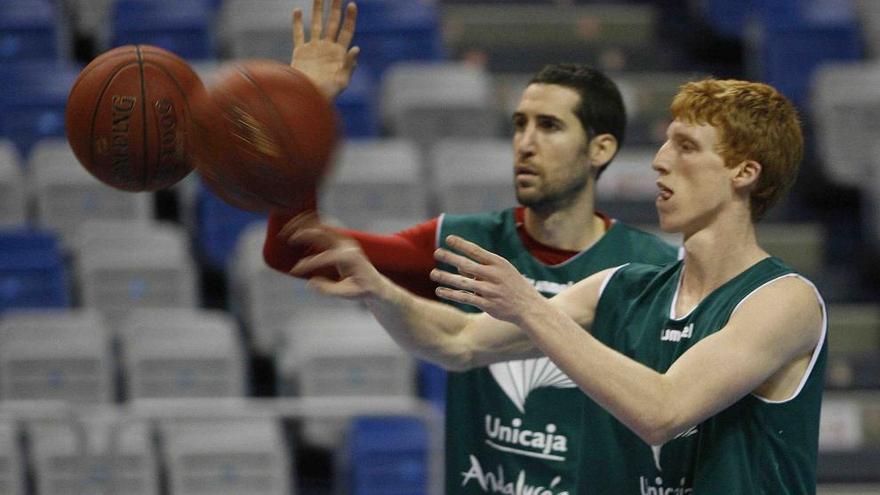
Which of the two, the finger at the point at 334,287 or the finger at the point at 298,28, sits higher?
the finger at the point at 298,28

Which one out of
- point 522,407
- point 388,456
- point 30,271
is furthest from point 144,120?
point 30,271

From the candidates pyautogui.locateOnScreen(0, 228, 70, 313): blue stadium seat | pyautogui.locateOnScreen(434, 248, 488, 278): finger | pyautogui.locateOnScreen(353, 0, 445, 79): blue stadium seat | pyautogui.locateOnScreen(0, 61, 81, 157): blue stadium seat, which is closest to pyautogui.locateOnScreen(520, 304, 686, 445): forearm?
pyautogui.locateOnScreen(434, 248, 488, 278): finger

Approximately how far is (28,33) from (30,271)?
6.94 ft

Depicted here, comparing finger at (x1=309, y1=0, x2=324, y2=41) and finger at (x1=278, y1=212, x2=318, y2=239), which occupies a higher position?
finger at (x1=309, y1=0, x2=324, y2=41)

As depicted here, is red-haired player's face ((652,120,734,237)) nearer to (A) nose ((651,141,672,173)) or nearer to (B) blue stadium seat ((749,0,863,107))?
(A) nose ((651,141,672,173))

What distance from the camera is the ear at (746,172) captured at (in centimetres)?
275

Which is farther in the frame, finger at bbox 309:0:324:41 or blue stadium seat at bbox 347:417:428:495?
blue stadium seat at bbox 347:417:428:495

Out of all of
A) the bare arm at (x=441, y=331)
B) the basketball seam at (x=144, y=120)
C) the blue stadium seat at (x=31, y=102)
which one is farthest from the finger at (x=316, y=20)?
the blue stadium seat at (x=31, y=102)

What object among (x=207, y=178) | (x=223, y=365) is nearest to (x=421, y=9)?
(x=223, y=365)

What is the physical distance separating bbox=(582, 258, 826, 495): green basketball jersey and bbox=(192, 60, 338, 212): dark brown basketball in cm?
75

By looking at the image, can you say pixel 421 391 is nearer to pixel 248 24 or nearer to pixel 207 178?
pixel 248 24

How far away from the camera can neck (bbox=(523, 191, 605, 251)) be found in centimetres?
399

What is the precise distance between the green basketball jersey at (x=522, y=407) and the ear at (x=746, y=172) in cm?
113

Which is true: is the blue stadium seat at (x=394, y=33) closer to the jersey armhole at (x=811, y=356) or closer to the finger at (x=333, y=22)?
the finger at (x=333, y=22)
